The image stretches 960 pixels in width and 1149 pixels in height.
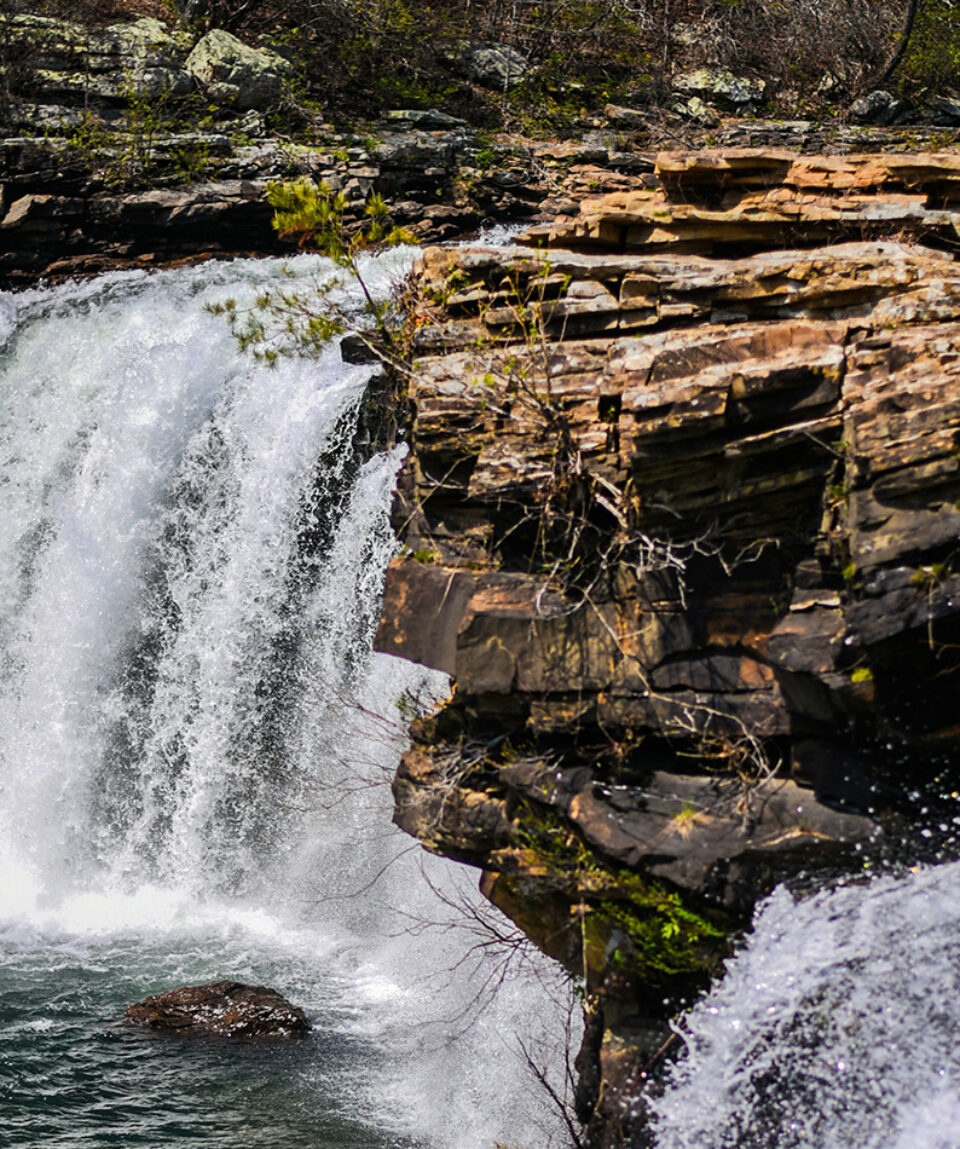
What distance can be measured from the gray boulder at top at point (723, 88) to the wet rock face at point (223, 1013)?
13.9m

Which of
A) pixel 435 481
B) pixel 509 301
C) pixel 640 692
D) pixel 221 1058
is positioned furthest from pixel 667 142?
pixel 221 1058

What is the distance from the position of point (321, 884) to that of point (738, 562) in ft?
20.4

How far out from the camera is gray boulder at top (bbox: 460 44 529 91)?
17375 millimetres

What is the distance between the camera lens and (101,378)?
12.7m

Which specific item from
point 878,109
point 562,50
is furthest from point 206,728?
point 878,109

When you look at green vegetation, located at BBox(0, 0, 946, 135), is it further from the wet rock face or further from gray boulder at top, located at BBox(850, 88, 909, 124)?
the wet rock face

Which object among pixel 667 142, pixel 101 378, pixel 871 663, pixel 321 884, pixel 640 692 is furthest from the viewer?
pixel 667 142

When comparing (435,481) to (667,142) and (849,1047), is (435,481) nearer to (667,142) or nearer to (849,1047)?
(849,1047)

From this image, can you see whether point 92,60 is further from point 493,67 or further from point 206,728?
point 206,728

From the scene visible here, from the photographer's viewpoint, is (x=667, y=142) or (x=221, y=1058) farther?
(x=667, y=142)

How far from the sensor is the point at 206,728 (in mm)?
11055

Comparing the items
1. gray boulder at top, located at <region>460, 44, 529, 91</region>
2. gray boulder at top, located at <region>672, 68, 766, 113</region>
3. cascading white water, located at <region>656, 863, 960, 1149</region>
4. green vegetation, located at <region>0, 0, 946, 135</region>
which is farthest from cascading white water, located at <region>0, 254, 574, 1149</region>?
gray boulder at top, located at <region>672, 68, 766, 113</region>

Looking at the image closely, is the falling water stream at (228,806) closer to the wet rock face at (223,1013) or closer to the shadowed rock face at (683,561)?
the wet rock face at (223,1013)

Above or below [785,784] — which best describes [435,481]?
above
